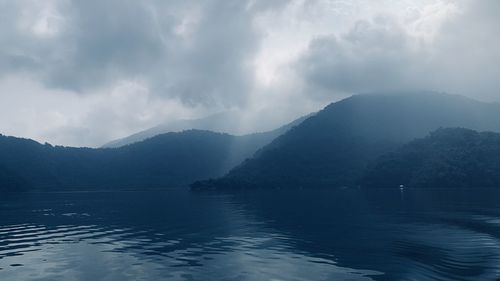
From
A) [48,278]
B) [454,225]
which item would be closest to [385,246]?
[454,225]

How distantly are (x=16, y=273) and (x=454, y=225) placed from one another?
2437 inches

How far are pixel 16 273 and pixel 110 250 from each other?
1285 centimetres

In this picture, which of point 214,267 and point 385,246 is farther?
point 385,246

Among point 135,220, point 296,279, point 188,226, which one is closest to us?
point 296,279

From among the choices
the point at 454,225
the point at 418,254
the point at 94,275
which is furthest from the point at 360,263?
the point at 454,225

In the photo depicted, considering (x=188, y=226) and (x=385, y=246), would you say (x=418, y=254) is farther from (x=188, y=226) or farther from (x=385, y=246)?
(x=188, y=226)

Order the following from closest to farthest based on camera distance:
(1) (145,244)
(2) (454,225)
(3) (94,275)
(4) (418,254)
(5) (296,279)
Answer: (5) (296,279) → (3) (94,275) → (4) (418,254) → (1) (145,244) → (2) (454,225)

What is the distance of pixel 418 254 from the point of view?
46.2 metres

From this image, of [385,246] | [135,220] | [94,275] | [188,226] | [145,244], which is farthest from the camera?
[135,220]

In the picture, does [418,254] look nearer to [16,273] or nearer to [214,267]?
[214,267]

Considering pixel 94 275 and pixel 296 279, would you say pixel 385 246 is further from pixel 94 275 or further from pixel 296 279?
pixel 94 275

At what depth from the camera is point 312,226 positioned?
74375 mm

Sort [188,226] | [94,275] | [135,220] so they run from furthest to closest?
[135,220] < [188,226] < [94,275]

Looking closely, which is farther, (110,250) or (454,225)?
(454,225)
